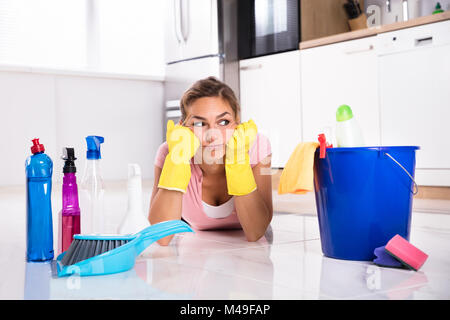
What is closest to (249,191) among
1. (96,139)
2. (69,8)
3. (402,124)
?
(96,139)

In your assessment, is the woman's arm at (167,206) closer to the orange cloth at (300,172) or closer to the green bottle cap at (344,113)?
the orange cloth at (300,172)

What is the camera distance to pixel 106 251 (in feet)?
3.57

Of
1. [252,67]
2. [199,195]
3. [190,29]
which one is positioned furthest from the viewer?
[190,29]

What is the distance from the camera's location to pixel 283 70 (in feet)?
10.8

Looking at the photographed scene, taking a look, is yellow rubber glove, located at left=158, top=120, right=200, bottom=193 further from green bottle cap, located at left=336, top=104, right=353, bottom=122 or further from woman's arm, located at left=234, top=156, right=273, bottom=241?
green bottle cap, located at left=336, top=104, right=353, bottom=122

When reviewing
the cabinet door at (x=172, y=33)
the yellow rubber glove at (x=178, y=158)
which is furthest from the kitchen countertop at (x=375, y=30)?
the yellow rubber glove at (x=178, y=158)

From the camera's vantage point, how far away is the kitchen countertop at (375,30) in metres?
2.56

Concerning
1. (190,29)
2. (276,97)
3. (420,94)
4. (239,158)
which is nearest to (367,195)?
(239,158)

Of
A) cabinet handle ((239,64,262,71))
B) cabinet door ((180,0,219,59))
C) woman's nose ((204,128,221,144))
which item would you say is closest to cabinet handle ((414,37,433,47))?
cabinet handle ((239,64,262,71))

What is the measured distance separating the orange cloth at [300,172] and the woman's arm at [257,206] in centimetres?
26

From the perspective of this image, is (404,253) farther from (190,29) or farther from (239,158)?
(190,29)

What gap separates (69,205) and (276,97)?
229 centimetres

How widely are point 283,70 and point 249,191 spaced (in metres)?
1.99
